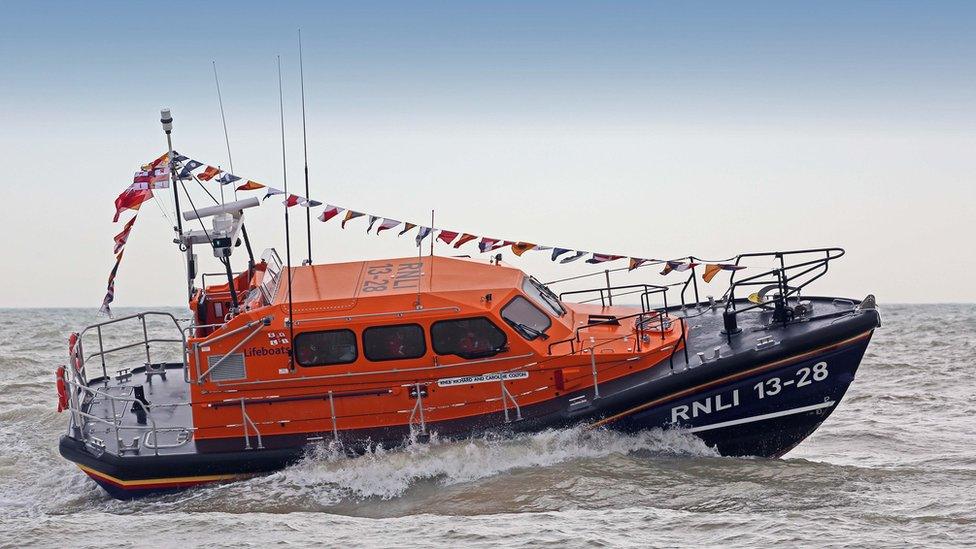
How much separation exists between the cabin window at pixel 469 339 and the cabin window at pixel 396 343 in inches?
6.5

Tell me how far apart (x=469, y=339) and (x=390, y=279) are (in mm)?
1309

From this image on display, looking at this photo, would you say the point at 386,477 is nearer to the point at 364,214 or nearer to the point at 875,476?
the point at 364,214

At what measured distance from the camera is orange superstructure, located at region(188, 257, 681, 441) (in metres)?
11.4

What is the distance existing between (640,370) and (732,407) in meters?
1.04

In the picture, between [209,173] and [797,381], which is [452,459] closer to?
[797,381]

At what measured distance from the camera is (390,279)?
40.0 feet

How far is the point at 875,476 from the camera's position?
11.1m

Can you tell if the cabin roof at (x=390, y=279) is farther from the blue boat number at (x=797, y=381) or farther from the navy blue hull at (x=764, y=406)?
the blue boat number at (x=797, y=381)

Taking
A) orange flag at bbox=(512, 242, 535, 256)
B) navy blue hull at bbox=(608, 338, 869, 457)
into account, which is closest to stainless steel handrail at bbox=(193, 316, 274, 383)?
orange flag at bbox=(512, 242, 535, 256)

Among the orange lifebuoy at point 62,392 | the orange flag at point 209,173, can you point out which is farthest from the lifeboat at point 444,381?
the orange flag at point 209,173

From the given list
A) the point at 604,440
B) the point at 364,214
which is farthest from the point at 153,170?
the point at 604,440

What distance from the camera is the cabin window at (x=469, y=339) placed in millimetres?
11445

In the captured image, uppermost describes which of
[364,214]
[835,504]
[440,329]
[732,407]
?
[364,214]

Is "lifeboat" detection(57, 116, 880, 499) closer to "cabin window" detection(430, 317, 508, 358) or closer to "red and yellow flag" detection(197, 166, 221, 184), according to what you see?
"cabin window" detection(430, 317, 508, 358)
